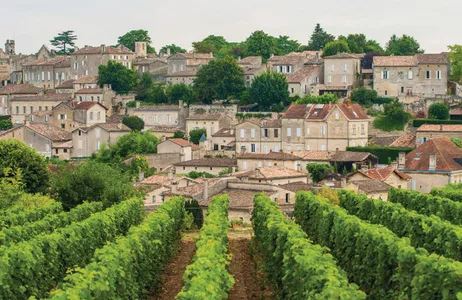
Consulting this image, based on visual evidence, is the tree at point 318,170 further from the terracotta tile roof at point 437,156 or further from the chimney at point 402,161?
the terracotta tile roof at point 437,156

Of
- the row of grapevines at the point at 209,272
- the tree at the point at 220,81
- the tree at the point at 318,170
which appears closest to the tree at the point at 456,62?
the tree at the point at 220,81

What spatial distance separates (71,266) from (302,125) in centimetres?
4356

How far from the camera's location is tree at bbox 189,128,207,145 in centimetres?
7294

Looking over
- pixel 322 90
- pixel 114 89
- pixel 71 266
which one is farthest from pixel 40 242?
pixel 114 89

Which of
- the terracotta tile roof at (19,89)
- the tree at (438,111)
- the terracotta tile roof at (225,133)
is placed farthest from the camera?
the terracotta tile roof at (19,89)

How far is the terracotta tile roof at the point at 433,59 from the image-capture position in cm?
A: 7531

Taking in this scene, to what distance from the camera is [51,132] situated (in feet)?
249

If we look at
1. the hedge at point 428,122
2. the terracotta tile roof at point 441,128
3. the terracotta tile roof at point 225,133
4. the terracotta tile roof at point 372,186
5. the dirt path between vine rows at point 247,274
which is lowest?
the dirt path between vine rows at point 247,274

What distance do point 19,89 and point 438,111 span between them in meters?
40.5

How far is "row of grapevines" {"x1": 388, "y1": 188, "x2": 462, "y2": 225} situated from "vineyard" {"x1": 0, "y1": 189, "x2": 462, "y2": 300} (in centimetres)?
7

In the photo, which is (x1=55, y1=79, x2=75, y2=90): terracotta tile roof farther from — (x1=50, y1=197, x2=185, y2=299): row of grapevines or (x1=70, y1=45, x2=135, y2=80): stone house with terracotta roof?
(x1=50, y1=197, x2=185, y2=299): row of grapevines

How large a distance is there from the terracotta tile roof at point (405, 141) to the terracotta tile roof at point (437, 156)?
518cm

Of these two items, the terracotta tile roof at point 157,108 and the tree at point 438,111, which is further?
the terracotta tile roof at point 157,108

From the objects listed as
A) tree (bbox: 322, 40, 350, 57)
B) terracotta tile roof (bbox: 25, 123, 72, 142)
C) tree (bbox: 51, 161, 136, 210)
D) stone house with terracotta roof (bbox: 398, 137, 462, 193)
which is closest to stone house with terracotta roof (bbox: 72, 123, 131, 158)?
terracotta tile roof (bbox: 25, 123, 72, 142)
